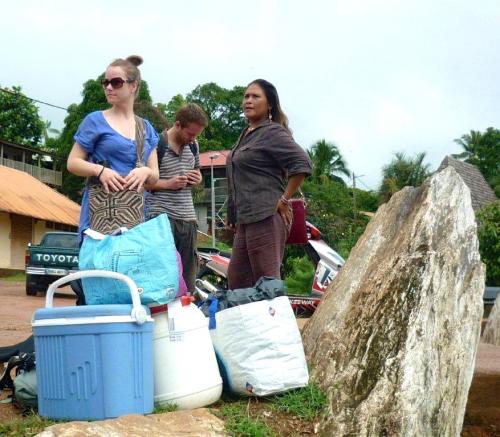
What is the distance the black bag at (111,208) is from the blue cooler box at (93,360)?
459mm

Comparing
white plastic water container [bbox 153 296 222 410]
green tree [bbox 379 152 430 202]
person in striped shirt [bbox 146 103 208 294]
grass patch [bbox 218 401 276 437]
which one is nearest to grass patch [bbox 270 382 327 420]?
grass patch [bbox 218 401 276 437]

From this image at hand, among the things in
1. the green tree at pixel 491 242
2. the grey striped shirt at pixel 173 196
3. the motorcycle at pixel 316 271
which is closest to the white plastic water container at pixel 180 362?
the grey striped shirt at pixel 173 196

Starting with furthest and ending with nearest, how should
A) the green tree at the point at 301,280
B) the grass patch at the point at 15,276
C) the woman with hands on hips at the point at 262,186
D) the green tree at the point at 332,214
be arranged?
the green tree at the point at 332,214
the grass patch at the point at 15,276
the green tree at the point at 301,280
the woman with hands on hips at the point at 262,186

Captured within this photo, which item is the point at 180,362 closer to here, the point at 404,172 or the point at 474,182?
the point at 474,182

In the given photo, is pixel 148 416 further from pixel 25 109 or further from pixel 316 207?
pixel 25 109

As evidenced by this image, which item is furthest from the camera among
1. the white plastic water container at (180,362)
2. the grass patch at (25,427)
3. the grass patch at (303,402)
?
the grass patch at (303,402)

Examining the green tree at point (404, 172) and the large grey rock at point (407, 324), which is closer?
the large grey rock at point (407, 324)

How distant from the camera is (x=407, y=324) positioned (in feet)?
13.8

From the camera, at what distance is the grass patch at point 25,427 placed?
3191mm

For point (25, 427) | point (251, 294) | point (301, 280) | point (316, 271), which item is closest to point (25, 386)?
point (25, 427)

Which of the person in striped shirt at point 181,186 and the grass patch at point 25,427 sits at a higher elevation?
the person in striped shirt at point 181,186

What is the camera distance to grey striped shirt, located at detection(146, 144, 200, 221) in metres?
4.62

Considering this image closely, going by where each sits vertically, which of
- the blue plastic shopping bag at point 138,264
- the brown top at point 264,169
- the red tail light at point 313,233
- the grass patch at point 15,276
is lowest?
the grass patch at point 15,276

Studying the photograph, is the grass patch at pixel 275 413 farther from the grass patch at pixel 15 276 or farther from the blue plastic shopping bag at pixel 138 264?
the grass patch at pixel 15 276
